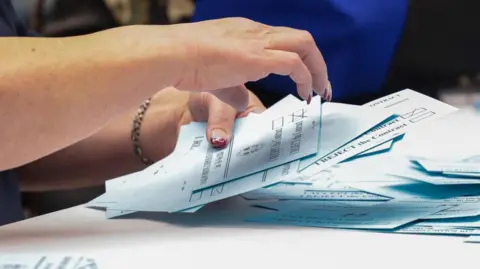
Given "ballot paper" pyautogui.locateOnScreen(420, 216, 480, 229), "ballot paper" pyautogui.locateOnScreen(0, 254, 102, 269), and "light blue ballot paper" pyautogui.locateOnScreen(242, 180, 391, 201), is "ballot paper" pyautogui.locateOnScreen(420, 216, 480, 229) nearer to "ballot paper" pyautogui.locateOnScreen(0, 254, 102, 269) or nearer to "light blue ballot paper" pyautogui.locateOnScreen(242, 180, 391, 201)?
"light blue ballot paper" pyautogui.locateOnScreen(242, 180, 391, 201)

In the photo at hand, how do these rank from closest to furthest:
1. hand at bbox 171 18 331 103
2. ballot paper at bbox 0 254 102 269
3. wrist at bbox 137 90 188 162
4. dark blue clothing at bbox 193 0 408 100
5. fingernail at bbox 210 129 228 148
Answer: ballot paper at bbox 0 254 102 269 → hand at bbox 171 18 331 103 → fingernail at bbox 210 129 228 148 → wrist at bbox 137 90 188 162 → dark blue clothing at bbox 193 0 408 100

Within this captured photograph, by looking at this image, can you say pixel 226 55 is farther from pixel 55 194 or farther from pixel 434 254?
pixel 55 194

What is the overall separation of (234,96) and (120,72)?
0.20 m

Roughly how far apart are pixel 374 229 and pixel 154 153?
41 centimetres

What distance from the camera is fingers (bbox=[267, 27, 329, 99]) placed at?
0.70m

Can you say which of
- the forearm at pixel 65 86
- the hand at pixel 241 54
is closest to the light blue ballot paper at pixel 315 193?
the hand at pixel 241 54

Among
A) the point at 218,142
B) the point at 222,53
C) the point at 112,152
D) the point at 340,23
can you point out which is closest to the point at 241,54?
the point at 222,53

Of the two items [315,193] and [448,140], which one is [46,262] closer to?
[315,193]

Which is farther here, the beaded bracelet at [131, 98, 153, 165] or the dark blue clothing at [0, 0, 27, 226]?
the beaded bracelet at [131, 98, 153, 165]

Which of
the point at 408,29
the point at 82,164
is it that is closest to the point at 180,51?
the point at 82,164

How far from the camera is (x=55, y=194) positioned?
5.03 feet

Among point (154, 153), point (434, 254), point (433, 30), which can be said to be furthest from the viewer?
point (433, 30)

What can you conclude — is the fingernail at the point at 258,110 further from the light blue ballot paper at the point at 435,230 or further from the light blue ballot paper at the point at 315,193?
the light blue ballot paper at the point at 435,230

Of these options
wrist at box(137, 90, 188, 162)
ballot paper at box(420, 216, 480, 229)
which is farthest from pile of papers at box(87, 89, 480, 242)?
wrist at box(137, 90, 188, 162)
